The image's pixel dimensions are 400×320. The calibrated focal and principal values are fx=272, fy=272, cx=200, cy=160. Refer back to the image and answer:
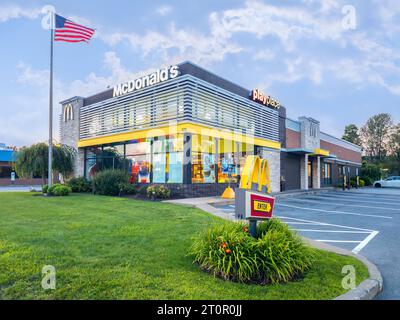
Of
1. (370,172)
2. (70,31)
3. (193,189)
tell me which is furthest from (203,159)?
(370,172)

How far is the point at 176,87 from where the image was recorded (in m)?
15.7

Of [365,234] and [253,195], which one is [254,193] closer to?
[253,195]

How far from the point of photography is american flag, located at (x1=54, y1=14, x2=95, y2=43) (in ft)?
53.0

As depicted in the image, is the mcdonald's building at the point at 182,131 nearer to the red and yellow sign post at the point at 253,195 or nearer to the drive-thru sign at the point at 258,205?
the red and yellow sign post at the point at 253,195

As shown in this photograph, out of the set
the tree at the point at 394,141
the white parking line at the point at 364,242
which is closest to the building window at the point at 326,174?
the white parking line at the point at 364,242

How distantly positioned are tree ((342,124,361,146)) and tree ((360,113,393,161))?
1.20 m

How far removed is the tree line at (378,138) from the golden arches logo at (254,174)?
63.6 meters

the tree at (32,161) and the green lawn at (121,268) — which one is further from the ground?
the tree at (32,161)

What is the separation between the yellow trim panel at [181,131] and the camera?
1535 centimetres

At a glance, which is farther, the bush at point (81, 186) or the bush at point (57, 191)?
the bush at point (81, 186)

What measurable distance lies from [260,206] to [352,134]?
72383 mm

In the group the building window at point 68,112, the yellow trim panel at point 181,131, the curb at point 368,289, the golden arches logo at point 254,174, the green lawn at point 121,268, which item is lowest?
the curb at point 368,289

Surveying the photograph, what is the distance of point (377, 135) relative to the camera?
2522 inches
